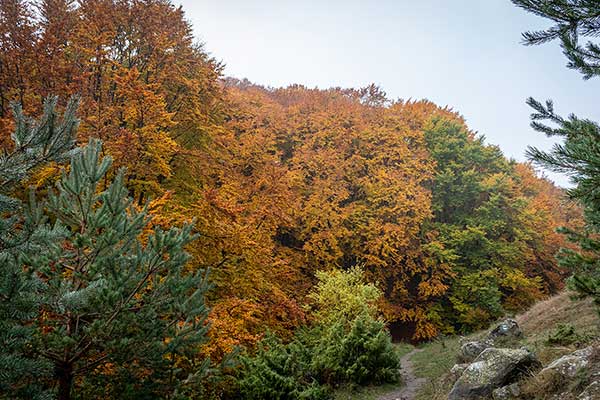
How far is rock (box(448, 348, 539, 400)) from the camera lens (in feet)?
21.4

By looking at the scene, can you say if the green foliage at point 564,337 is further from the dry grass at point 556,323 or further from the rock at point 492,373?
the rock at point 492,373

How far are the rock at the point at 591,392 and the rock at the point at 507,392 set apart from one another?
128 cm

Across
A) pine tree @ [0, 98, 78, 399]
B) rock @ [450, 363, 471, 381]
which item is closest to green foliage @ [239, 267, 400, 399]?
rock @ [450, 363, 471, 381]

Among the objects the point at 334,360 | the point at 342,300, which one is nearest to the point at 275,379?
the point at 334,360

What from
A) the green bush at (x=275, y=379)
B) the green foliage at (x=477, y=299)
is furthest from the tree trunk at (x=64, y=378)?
the green foliage at (x=477, y=299)

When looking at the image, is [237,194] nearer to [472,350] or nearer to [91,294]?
[472,350]

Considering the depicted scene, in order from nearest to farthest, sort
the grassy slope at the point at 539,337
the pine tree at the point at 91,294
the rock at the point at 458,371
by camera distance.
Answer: the pine tree at the point at 91,294 < the grassy slope at the point at 539,337 < the rock at the point at 458,371

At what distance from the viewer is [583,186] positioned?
3.54 m

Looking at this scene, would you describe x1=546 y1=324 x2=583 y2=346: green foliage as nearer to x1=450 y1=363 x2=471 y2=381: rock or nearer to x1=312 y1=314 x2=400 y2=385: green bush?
x1=450 y1=363 x2=471 y2=381: rock

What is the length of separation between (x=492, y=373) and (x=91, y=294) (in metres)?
6.63

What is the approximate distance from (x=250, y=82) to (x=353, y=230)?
22.7 metres

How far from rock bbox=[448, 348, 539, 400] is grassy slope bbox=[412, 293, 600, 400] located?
36.0 inches

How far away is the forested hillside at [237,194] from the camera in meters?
5.44

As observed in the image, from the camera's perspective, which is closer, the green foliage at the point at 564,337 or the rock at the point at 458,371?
the green foliage at the point at 564,337
